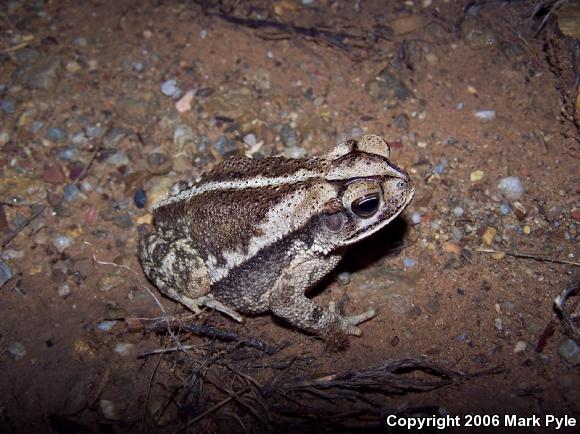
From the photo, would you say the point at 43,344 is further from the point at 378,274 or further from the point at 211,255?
the point at 378,274

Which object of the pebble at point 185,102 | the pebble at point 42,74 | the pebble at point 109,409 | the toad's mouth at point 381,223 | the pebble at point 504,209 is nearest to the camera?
the toad's mouth at point 381,223

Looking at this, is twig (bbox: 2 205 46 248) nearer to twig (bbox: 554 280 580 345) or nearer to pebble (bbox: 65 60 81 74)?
pebble (bbox: 65 60 81 74)

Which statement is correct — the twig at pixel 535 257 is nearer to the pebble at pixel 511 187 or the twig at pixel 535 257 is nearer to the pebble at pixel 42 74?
the pebble at pixel 511 187

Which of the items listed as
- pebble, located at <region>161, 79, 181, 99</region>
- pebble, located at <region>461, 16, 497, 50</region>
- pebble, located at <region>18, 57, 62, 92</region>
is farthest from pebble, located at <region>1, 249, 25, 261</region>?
pebble, located at <region>461, 16, 497, 50</region>

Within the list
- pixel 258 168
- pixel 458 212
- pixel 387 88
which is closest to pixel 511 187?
pixel 458 212

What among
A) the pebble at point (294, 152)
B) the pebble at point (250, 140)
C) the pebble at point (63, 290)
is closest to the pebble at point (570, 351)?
the pebble at point (294, 152)

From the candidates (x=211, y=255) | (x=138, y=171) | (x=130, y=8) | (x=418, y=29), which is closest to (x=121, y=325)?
(x=211, y=255)
